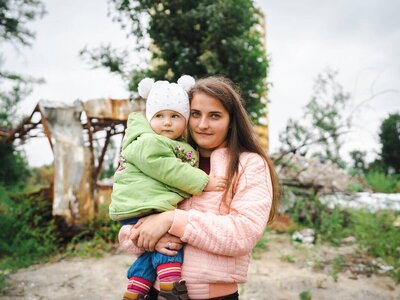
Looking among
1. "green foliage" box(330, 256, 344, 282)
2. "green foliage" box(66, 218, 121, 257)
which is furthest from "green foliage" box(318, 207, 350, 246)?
"green foliage" box(66, 218, 121, 257)

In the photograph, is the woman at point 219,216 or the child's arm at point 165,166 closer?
the woman at point 219,216

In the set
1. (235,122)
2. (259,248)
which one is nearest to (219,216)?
(235,122)

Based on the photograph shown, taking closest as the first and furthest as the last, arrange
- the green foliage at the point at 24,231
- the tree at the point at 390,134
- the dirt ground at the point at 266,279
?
1. the dirt ground at the point at 266,279
2. the green foliage at the point at 24,231
3. the tree at the point at 390,134

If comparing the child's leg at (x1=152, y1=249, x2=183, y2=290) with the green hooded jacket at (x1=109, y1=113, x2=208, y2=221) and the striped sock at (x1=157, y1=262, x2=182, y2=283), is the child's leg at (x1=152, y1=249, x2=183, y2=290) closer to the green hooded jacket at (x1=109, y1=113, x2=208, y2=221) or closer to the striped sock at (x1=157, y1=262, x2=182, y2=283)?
the striped sock at (x1=157, y1=262, x2=182, y2=283)

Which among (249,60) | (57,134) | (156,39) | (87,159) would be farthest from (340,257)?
(156,39)

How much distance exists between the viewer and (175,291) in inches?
55.5

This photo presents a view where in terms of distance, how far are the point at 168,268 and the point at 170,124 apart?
723 mm

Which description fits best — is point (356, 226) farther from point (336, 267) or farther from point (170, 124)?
point (170, 124)

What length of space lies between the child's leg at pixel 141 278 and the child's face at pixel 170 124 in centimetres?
61

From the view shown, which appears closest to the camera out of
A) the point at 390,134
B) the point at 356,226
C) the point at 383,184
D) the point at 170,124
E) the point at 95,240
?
the point at 170,124

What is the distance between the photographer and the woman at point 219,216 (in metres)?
1.43

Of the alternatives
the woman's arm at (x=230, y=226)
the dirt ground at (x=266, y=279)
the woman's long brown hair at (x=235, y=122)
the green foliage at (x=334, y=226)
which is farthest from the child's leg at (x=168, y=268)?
the green foliage at (x=334, y=226)

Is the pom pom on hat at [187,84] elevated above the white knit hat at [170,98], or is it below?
above

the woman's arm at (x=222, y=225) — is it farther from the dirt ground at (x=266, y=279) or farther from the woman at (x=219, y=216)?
the dirt ground at (x=266, y=279)
